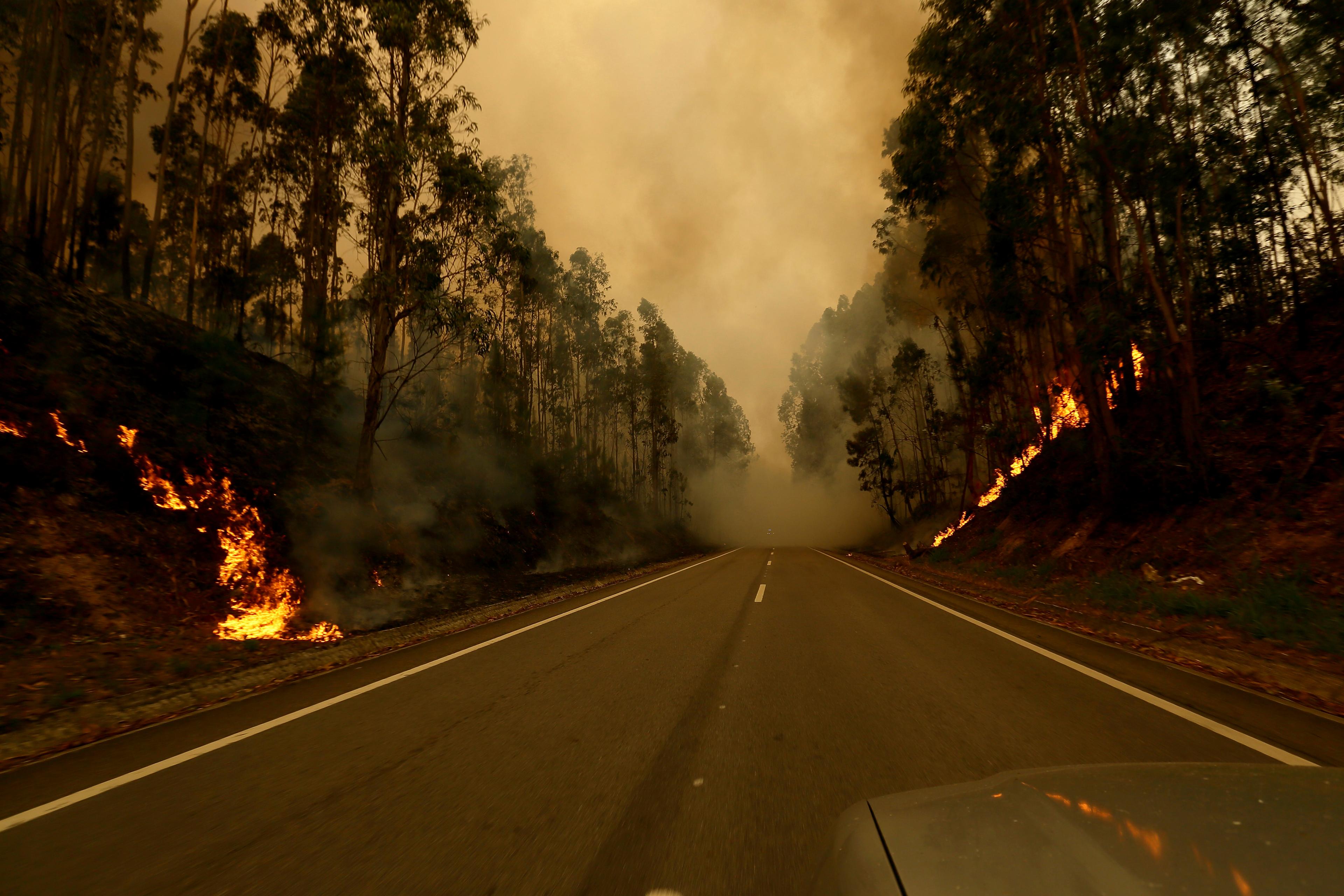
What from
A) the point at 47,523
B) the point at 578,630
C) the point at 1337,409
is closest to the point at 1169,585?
the point at 1337,409

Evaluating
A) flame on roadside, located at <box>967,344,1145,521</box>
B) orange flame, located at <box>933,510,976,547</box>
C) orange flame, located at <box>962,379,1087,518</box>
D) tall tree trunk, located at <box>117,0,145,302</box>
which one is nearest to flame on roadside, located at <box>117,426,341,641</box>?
tall tree trunk, located at <box>117,0,145,302</box>

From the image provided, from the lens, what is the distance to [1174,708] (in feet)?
14.2

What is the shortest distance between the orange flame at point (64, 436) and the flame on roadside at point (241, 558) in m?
0.65

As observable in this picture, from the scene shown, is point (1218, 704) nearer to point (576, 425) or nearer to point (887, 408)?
point (576, 425)

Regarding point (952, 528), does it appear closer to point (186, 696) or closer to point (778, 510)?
point (186, 696)

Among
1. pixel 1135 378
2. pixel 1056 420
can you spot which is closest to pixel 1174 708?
pixel 1135 378

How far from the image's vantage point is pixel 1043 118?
14211mm

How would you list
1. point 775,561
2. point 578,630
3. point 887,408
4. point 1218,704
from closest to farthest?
point 1218,704, point 578,630, point 775,561, point 887,408

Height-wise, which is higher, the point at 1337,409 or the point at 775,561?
the point at 1337,409

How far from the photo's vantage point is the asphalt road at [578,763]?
7.91 feet

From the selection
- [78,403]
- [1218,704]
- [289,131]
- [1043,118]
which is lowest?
[1218,704]

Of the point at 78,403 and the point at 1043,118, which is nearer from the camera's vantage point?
the point at 78,403

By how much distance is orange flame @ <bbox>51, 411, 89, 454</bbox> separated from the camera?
9.76m

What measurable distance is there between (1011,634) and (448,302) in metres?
14.4
